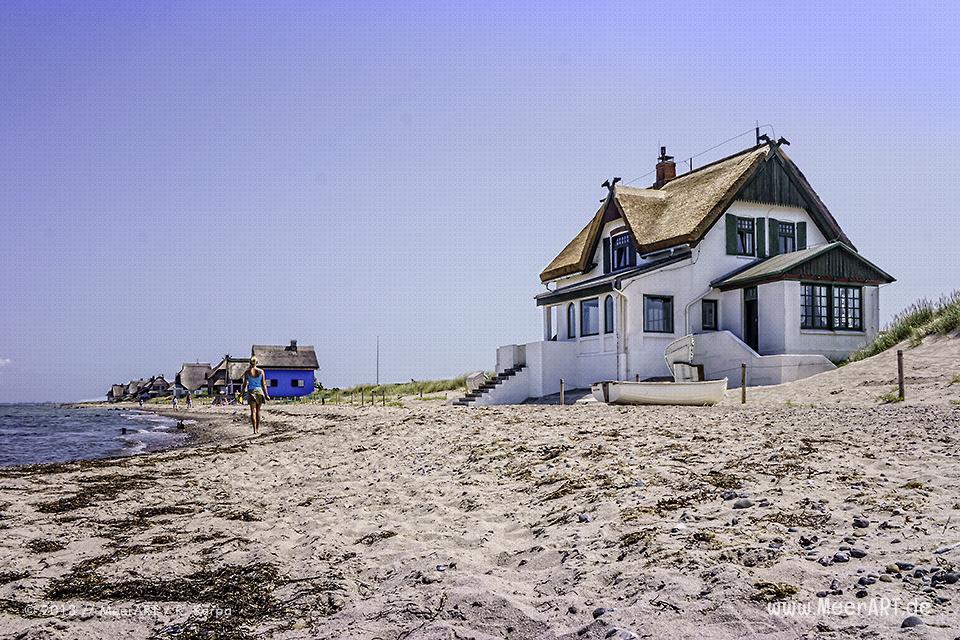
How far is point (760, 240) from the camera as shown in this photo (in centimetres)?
2747

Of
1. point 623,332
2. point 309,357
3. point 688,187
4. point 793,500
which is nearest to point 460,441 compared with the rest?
point 793,500

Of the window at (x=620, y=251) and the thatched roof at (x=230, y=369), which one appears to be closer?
the window at (x=620, y=251)

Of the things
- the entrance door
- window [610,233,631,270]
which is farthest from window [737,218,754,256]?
window [610,233,631,270]

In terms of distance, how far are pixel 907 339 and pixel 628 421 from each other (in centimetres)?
1323

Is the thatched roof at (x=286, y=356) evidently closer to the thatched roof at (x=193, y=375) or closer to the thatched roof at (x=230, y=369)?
the thatched roof at (x=230, y=369)

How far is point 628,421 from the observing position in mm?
12766

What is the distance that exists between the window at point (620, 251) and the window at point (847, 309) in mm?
7534

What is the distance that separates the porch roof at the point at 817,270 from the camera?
2389 centimetres

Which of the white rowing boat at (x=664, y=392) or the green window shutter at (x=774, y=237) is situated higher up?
the green window shutter at (x=774, y=237)

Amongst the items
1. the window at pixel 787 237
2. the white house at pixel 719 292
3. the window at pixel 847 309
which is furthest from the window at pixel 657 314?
the window at pixel 787 237

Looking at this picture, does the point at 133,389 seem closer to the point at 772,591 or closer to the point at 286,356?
the point at 286,356

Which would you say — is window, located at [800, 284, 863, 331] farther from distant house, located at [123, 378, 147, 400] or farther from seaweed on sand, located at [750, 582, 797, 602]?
distant house, located at [123, 378, 147, 400]

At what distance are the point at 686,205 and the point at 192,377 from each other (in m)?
79.9

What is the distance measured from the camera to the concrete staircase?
2658 cm
